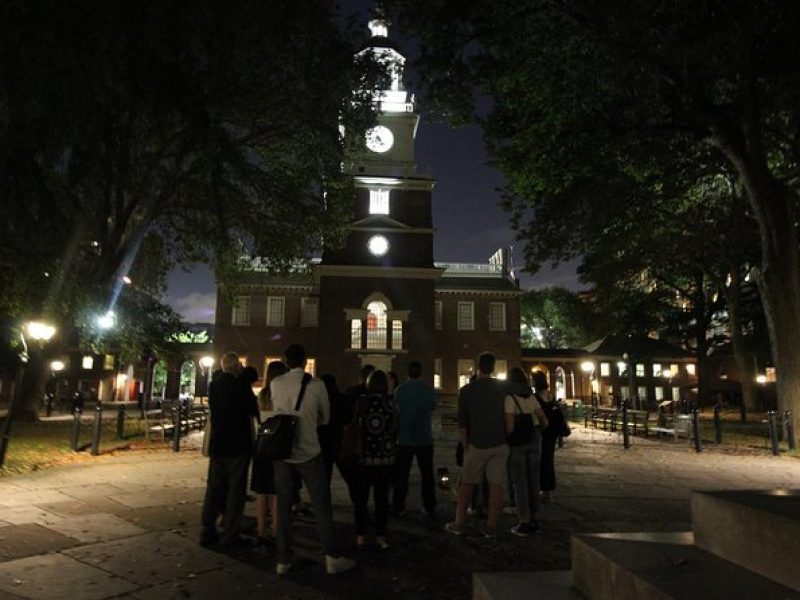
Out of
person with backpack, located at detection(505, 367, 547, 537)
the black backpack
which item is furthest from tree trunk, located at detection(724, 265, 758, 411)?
the black backpack

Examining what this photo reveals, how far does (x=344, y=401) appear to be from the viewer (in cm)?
637

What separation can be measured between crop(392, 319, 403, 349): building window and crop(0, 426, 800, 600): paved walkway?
25666 millimetres

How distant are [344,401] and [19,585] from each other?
314 cm

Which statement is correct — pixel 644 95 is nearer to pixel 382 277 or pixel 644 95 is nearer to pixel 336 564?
A: pixel 336 564

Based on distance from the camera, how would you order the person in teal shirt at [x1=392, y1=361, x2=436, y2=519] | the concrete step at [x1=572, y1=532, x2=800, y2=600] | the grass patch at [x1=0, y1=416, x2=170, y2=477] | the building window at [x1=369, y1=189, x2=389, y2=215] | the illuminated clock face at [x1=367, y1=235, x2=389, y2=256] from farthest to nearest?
the building window at [x1=369, y1=189, x2=389, y2=215] < the illuminated clock face at [x1=367, y1=235, x2=389, y2=256] < the grass patch at [x1=0, y1=416, x2=170, y2=477] < the person in teal shirt at [x1=392, y1=361, x2=436, y2=519] < the concrete step at [x1=572, y1=532, x2=800, y2=600]

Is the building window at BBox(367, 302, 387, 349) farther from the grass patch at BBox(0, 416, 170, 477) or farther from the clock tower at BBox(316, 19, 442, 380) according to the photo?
the grass patch at BBox(0, 416, 170, 477)

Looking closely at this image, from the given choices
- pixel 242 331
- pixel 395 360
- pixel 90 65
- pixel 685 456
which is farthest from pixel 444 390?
pixel 90 65

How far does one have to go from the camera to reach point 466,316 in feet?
145

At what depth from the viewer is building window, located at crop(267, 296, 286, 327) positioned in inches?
1661

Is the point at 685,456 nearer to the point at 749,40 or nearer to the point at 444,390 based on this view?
the point at 749,40

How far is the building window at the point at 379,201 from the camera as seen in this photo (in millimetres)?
38031

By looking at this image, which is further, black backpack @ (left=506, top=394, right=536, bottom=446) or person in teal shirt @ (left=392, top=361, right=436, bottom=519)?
person in teal shirt @ (left=392, top=361, right=436, bottom=519)

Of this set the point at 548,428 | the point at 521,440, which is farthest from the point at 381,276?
the point at 521,440

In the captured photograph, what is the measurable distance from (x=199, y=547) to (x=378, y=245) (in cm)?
3200
